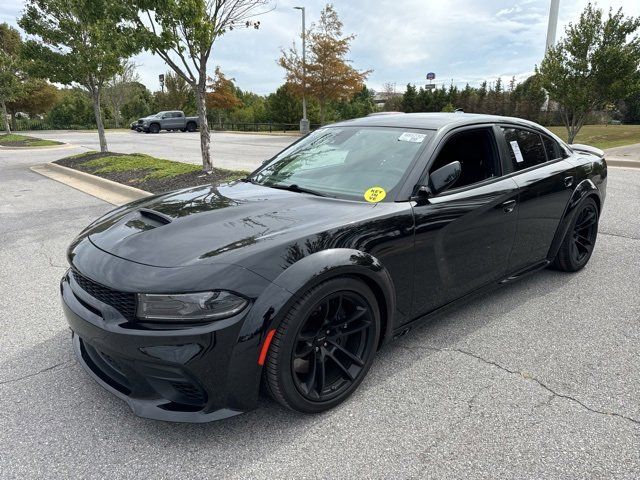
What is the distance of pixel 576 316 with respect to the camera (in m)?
3.54

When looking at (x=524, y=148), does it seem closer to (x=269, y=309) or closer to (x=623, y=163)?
(x=269, y=309)

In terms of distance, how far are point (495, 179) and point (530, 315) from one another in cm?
112

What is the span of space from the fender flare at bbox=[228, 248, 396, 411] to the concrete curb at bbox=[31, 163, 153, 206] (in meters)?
5.90

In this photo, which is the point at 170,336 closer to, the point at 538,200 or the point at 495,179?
the point at 495,179

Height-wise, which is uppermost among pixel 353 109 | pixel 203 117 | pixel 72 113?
pixel 72 113

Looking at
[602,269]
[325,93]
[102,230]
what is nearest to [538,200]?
[602,269]

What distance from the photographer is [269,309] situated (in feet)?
6.87

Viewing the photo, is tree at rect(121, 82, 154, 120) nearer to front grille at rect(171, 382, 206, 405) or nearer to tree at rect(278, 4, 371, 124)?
tree at rect(278, 4, 371, 124)

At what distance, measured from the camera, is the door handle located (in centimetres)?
331

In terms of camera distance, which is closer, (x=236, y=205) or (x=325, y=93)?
(x=236, y=205)

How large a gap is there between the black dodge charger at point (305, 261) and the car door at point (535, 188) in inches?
0.7

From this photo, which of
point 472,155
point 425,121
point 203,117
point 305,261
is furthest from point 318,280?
point 203,117

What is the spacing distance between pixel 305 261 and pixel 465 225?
4.32 ft

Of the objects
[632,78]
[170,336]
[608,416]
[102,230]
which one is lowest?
[608,416]
